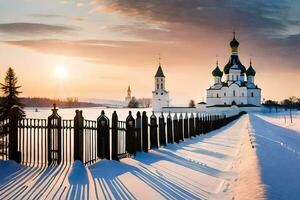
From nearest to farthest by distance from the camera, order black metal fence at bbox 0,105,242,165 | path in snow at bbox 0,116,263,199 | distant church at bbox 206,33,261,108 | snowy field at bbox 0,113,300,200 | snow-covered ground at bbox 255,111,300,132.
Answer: snowy field at bbox 0,113,300,200 → path in snow at bbox 0,116,263,199 → black metal fence at bbox 0,105,242,165 → snow-covered ground at bbox 255,111,300,132 → distant church at bbox 206,33,261,108

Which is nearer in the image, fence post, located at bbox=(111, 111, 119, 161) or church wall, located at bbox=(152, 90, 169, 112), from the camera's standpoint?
fence post, located at bbox=(111, 111, 119, 161)

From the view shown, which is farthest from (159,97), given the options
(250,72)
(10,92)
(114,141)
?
(114,141)

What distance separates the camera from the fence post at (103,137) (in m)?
13.5

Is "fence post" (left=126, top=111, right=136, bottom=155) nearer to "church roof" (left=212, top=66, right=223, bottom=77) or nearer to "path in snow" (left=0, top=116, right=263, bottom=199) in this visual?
"path in snow" (left=0, top=116, right=263, bottom=199)

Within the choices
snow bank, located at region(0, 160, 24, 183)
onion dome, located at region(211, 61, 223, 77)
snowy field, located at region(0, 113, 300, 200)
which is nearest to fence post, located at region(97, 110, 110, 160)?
snowy field, located at region(0, 113, 300, 200)

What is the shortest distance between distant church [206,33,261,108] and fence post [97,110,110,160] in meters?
106

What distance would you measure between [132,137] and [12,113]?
4.30 m

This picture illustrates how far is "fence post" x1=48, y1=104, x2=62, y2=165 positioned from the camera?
521 inches

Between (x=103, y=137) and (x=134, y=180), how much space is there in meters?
3.13

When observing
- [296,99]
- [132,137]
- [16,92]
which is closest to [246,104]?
[296,99]

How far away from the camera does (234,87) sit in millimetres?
118000

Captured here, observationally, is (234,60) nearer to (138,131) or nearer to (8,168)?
(138,131)

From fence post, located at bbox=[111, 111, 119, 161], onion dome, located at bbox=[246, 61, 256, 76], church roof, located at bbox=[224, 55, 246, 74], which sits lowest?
fence post, located at bbox=[111, 111, 119, 161]

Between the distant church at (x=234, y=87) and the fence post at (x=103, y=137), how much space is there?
106 m
